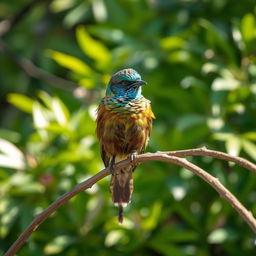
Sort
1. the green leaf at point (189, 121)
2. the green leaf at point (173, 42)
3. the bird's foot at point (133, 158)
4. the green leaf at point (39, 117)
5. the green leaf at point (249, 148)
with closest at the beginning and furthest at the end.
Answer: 1. the bird's foot at point (133, 158)
2. the green leaf at point (249, 148)
3. the green leaf at point (189, 121)
4. the green leaf at point (39, 117)
5. the green leaf at point (173, 42)

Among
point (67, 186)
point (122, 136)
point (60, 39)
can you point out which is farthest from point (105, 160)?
point (60, 39)

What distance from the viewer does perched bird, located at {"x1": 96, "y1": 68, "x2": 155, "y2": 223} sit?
3.93 m

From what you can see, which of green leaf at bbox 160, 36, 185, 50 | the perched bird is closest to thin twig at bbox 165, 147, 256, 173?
the perched bird

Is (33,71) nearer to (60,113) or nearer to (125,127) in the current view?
(60,113)

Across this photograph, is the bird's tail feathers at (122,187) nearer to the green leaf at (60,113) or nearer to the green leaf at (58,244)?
the green leaf at (58,244)

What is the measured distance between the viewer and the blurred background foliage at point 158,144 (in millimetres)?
4730

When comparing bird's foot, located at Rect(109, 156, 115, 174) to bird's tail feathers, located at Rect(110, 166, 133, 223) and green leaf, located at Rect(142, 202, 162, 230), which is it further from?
green leaf, located at Rect(142, 202, 162, 230)

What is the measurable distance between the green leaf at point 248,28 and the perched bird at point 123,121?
1306mm

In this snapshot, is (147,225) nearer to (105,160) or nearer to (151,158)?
(105,160)

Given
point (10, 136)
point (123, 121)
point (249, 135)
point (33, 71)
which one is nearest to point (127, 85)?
point (123, 121)

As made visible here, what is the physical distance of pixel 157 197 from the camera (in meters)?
4.87

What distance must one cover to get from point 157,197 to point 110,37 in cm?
148

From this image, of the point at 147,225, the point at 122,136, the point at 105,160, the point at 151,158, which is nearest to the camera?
the point at 151,158

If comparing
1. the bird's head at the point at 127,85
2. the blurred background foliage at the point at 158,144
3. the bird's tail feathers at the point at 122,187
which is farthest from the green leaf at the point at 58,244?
the bird's head at the point at 127,85
